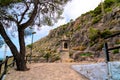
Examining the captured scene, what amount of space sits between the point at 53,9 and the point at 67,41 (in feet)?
31.0

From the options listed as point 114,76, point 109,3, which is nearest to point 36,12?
point 114,76

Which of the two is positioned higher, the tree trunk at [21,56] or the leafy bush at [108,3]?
the leafy bush at [108,3]

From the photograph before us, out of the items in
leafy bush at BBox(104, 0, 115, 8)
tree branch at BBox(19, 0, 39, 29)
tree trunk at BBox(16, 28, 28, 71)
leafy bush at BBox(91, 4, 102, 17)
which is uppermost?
leafy bush at BBox(104, 0, 115, 8)

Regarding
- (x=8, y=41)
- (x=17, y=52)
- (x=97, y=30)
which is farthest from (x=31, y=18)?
(x=97, y=30)

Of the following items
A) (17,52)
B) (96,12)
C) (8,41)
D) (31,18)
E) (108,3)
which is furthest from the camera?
(96,12)

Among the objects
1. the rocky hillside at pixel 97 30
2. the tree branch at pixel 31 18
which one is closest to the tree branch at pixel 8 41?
the tree branch at pixel 31 18

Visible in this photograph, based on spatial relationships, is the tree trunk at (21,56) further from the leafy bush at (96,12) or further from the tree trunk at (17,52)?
the leafy bush at (96,12)

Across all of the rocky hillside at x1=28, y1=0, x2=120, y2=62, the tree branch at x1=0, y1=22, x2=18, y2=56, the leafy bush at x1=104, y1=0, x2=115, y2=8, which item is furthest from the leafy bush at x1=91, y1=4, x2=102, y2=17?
the tree branch at x1=0, y1=22, x2=18, y2=56

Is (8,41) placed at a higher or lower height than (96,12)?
lower

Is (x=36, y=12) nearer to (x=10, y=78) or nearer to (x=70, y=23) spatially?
(x=10, y=78)

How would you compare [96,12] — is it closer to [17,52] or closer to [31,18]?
[31,18]

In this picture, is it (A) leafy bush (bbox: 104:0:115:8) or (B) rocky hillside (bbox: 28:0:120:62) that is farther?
(A) leafy bush (bbox: 104:0:115:8)

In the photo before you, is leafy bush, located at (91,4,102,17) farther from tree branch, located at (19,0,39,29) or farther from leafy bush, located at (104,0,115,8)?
tree branch, located at (19,0,39,29)

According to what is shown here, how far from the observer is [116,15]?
103 feet
